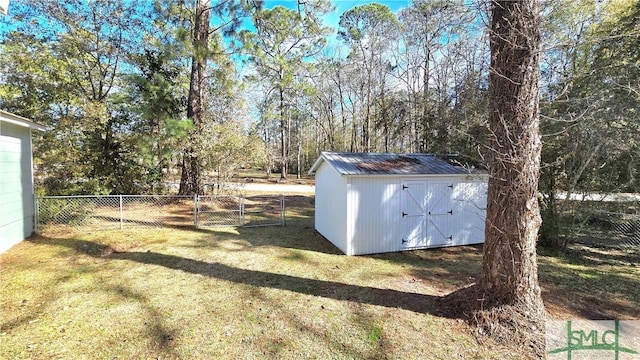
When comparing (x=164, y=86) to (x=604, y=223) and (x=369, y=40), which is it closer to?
(x=604, y=223)

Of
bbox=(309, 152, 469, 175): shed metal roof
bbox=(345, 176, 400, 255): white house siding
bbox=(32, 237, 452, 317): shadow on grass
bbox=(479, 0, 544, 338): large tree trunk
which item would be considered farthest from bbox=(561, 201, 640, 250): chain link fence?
bbox=(32, 237, 452, 317): shadow on grass

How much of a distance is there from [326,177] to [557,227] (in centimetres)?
583

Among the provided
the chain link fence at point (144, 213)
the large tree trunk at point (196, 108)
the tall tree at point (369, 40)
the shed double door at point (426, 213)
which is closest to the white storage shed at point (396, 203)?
the shed double door at point (426, 213)

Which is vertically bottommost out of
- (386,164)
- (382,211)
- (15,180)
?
(382,211)

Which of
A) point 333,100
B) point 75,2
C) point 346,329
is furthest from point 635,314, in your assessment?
point 333,100

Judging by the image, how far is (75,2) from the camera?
10.8 meters

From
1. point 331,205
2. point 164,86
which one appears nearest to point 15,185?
point 164,86

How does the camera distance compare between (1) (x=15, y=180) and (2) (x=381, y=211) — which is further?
(2) (x=381, y=211)

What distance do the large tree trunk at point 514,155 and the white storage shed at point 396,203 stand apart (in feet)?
10.4

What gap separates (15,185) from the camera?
6441mm

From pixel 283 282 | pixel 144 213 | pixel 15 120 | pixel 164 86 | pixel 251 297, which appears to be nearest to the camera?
pixel 251 297

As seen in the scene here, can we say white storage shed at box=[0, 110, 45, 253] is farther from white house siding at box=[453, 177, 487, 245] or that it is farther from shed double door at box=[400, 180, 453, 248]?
white house siding at box=[453, 177, 487, 245]

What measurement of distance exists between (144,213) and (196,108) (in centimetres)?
442

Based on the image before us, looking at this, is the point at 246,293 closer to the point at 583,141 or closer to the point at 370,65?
the point at 583,141
